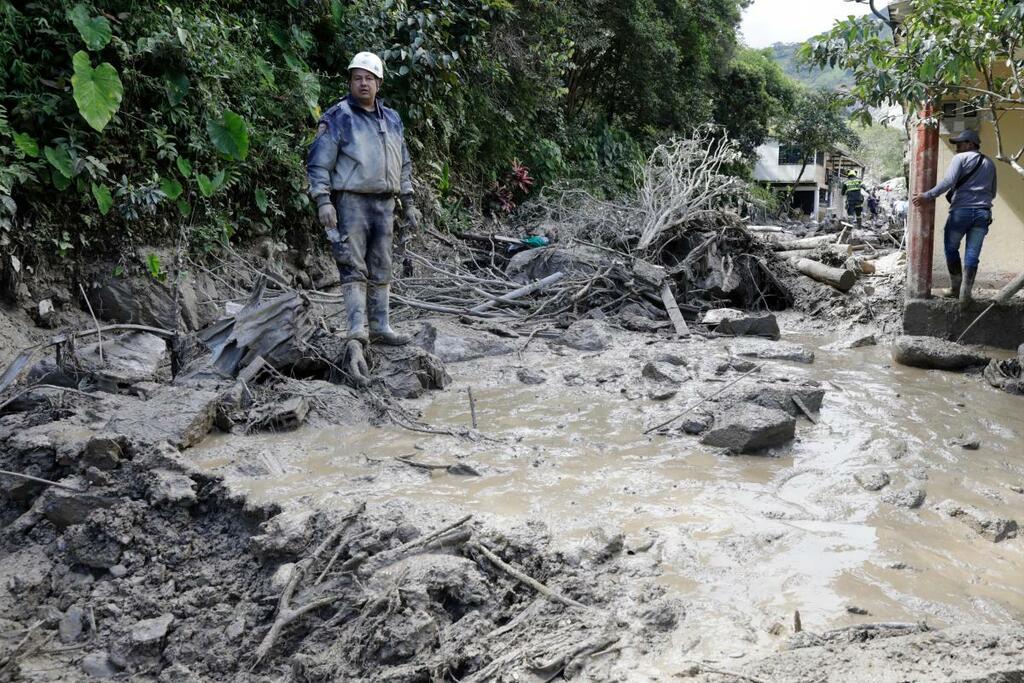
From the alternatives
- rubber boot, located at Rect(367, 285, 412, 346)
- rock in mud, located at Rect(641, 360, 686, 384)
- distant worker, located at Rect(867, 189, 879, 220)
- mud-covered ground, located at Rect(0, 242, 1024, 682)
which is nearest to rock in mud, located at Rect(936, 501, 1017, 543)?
mud-covered ground, located at Rect(0, 242, 1024, 682)

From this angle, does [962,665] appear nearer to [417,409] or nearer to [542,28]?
[417,409]

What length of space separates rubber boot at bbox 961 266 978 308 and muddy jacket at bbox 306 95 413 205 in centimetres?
577

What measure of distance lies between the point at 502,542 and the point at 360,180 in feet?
10.9

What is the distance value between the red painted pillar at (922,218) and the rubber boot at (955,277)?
21 cm

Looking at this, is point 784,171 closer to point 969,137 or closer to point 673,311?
point 673,311

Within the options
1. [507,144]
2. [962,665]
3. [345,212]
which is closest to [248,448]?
[345,212]

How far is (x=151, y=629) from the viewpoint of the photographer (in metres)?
2.59

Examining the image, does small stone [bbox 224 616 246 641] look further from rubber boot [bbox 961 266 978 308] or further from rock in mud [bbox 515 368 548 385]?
rubber boot [bbox 961 266 978 308]

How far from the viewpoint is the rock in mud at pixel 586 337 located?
705 cm

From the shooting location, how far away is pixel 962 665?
1.90 metres

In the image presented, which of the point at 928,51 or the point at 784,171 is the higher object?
the point at 784,171

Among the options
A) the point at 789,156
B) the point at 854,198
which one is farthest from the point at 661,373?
the point at 789,156

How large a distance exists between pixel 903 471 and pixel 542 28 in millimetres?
11166

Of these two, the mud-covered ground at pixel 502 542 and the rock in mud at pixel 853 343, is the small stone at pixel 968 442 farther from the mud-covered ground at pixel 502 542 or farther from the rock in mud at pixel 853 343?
the rock in mud at pixel 853 343
